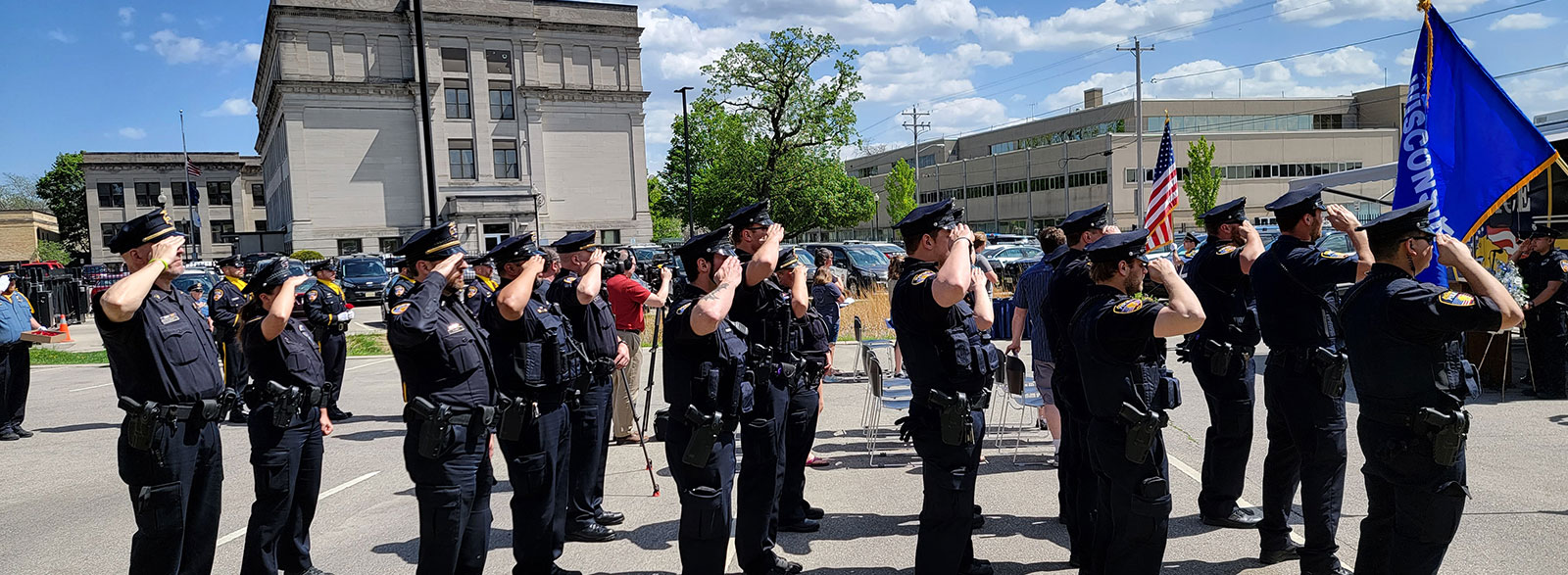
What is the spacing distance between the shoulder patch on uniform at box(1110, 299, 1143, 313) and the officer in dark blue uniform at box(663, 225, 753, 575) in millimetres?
1648

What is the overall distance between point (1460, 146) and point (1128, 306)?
14.7 ft

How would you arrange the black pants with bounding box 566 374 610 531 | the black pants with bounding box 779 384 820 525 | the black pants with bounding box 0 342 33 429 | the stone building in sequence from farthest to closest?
1. the stone building
2. the black pants with bounding box 0 342 33 429
3. the black pants with bounding box 566 374 610 531
4. the black pants with bounding box 779 384 820 525

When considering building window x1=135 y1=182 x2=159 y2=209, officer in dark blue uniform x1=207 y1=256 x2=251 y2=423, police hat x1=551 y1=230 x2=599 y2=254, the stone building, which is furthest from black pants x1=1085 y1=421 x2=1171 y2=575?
building window x1=135 y1=182 x2=159 y2=209

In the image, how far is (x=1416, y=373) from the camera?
12.0 ft

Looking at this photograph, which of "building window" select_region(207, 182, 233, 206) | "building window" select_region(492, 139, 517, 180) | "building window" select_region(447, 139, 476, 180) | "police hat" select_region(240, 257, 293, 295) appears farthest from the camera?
"building window" select_region(207, 182, 233, 206)

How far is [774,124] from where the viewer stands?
42.8 metres

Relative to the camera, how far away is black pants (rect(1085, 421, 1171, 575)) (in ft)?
12.4

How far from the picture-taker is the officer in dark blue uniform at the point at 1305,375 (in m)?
4.45

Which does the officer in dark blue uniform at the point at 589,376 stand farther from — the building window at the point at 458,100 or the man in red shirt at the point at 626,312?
the building window at the point at 458,100

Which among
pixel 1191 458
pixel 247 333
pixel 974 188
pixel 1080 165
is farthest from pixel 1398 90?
pixel 247 333

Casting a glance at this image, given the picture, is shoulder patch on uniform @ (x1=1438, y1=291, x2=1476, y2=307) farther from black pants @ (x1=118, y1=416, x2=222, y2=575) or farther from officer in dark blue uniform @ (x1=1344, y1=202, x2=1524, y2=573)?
black pants @ (x1=118, y1=416, x2=222, y2=575)

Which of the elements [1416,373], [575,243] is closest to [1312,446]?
[1416,373]

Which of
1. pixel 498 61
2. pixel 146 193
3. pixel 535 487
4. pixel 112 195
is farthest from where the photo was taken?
pixel 146 193

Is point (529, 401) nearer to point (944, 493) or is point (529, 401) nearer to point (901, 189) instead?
point (944, 493)
